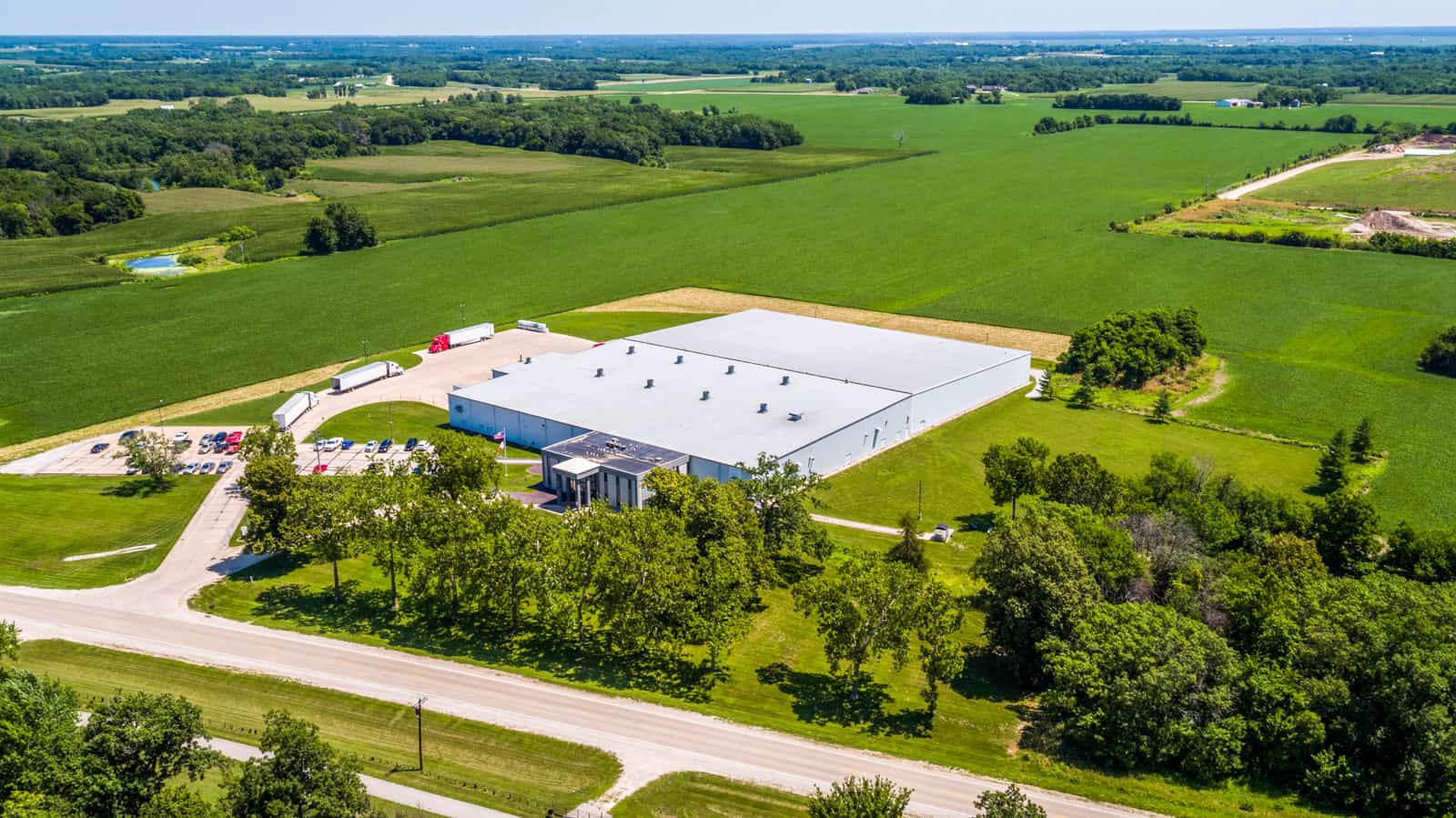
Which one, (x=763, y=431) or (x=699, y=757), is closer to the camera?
(x=699, y=757)

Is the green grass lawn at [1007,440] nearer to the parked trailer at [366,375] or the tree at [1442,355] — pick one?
the tree at [1442,355]

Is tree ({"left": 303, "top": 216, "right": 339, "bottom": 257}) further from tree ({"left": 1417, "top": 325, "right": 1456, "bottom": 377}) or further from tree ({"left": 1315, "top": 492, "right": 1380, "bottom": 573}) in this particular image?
tree ({"left": 1417, "top": 325, "right": 1456, "bottom": 377})

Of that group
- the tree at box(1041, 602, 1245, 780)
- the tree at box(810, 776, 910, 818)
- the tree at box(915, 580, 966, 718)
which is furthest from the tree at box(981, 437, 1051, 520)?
the tree at box(810, 776, 910, 818)

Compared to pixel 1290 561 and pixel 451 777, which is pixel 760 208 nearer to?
pixel 1290 561

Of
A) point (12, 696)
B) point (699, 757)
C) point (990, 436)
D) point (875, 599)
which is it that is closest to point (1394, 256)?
point (990, 436)

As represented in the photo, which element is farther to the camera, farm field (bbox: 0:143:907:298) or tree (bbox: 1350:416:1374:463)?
farm field (bbox: 0:143:907:298)

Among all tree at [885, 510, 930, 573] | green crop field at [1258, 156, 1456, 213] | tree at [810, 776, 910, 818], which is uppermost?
green crop field at [1258, 156, 1456, 213]

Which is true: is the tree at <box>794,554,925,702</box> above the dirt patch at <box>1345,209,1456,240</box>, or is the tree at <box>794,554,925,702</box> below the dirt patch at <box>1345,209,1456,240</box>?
below

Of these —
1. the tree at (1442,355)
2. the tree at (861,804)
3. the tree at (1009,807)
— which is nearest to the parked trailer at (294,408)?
the tree at (861,804)
